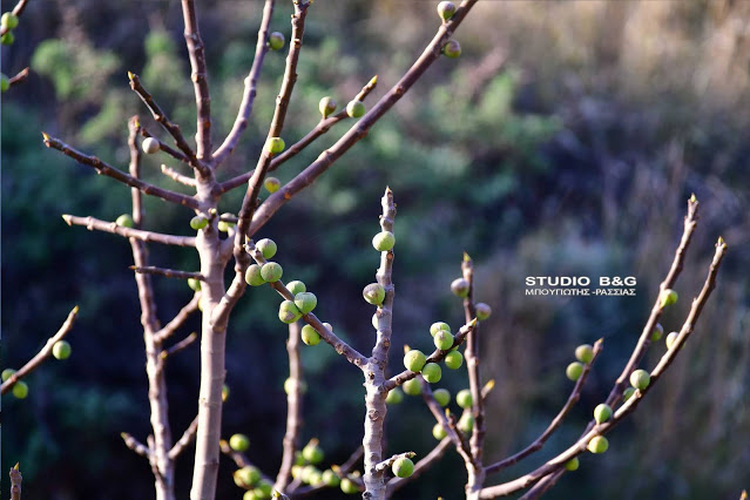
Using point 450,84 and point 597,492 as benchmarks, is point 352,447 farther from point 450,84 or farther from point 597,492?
point 450,84

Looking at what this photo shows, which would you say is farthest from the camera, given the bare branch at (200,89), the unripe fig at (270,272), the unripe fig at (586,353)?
the unripe fig at (586,353)

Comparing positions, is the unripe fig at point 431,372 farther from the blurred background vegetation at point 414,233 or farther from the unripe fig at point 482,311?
the blurred background vegetation at point 414,233

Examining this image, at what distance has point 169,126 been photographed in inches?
32.9

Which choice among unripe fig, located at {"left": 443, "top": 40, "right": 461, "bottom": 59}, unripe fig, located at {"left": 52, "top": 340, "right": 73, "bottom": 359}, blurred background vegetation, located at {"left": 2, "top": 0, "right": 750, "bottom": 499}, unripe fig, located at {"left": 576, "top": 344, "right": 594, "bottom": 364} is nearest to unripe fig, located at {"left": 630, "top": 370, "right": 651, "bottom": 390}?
unripe fig, located at {"left": 576, "top": 344, "right": 594, "bottom": 364}

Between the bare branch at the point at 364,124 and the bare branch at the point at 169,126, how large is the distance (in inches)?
3.1

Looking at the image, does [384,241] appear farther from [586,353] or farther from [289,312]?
[586,353]

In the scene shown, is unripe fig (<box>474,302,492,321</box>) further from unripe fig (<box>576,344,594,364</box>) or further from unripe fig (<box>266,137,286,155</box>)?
unripe fig (<box>266,137,286,155</box>)

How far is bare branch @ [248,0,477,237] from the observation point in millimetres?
814

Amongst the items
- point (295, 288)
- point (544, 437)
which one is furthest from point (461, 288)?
point (295, 288)

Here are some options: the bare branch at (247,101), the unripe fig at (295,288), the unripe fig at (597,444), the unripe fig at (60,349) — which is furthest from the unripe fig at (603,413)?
the unripe fig at (60,349)

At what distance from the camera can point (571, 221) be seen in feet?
12.7

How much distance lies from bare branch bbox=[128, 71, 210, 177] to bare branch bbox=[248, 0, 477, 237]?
8cm

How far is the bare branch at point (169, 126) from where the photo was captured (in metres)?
0.80

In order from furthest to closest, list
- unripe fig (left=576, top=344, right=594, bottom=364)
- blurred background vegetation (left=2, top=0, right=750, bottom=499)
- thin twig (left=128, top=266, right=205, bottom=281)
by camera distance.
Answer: blurred background vegetation (left=2, top=0, right=750, bottom=499), unripe fig (left=576, top=344, right=594, bottom=364), thin twig (left=128, top=266, right=205, bottom=281)
